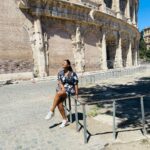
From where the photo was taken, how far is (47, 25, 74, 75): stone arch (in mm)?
19189

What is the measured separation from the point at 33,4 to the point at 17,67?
4620 mm

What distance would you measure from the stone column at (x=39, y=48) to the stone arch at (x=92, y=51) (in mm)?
5875

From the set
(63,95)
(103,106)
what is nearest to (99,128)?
(63,95)

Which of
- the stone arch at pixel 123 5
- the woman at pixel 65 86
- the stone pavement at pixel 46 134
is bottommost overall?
the stone pavement at pixel 46 134

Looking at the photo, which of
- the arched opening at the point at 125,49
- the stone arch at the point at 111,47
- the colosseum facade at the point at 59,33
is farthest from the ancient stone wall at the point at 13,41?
the arched opening at the point at 125,49

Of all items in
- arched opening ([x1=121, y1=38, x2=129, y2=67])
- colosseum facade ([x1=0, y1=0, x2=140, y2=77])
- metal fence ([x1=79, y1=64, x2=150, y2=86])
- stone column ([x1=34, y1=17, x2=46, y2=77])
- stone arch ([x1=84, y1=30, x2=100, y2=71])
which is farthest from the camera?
arched opening ([x1=121, y1=38, x2=129, y2=67])

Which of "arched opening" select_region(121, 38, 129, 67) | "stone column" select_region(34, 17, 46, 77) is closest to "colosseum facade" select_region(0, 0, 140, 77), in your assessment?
"stone column" select_region(34, 17, 46, 77)

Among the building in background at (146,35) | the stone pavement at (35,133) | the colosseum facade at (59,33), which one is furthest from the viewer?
the building in background at (146,35)

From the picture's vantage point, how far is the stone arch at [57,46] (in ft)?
63.0

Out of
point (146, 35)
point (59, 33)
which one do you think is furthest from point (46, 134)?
point (146, 35)

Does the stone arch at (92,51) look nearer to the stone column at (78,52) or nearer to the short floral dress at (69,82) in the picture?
the stone column at (78,52)

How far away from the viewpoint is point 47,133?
5.74 meters

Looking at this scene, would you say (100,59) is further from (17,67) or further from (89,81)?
(17,67)

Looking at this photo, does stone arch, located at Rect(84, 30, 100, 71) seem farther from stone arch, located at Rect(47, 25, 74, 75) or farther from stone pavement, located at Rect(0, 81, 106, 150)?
stone pavement, located at Rect(0, 81, 106, 150)
